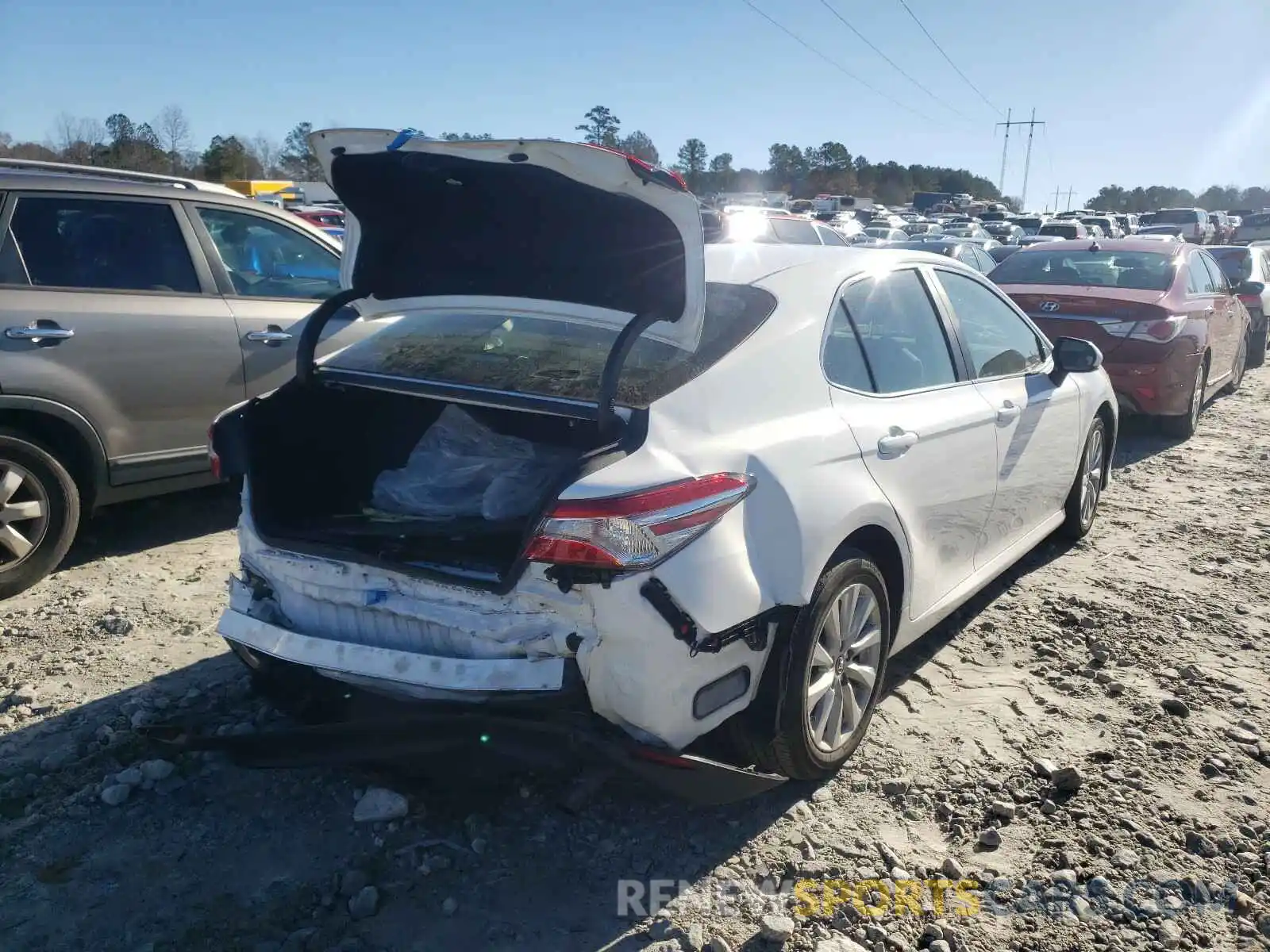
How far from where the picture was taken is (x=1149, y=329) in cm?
776

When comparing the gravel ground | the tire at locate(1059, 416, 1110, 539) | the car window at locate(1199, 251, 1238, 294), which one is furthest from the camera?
the car window at locate(1199, 251, 1238, 294)

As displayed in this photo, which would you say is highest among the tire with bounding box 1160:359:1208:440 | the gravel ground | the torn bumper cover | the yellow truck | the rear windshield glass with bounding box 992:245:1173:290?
the yellow truck

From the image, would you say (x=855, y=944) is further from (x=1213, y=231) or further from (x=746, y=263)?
(x=1213, y=231)

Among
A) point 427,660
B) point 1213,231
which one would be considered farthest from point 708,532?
point 1213,231

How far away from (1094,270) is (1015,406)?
5274 mm

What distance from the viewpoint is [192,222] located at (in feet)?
17.8

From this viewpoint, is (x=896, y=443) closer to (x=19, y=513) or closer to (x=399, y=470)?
(x=399, y=470)

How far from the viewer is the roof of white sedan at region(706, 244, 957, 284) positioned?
3.50m

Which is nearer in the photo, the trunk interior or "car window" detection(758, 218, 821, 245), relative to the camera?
the trunk interior

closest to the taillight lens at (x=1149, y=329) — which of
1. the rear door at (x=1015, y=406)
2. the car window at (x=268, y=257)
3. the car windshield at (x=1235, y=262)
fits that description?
the rear door at (x=1015, y=406)

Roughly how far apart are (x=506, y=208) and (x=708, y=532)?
1279mm

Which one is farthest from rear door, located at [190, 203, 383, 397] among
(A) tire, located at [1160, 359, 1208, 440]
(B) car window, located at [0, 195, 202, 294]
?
(A) tire, located at [1160, 359, 1208, 440]

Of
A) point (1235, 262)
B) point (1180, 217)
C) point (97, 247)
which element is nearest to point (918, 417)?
point (97, 247)

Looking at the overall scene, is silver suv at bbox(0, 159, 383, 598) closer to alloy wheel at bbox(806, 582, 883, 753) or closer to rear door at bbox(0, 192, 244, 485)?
rear door at bbox(0, 192, 244, 485)
